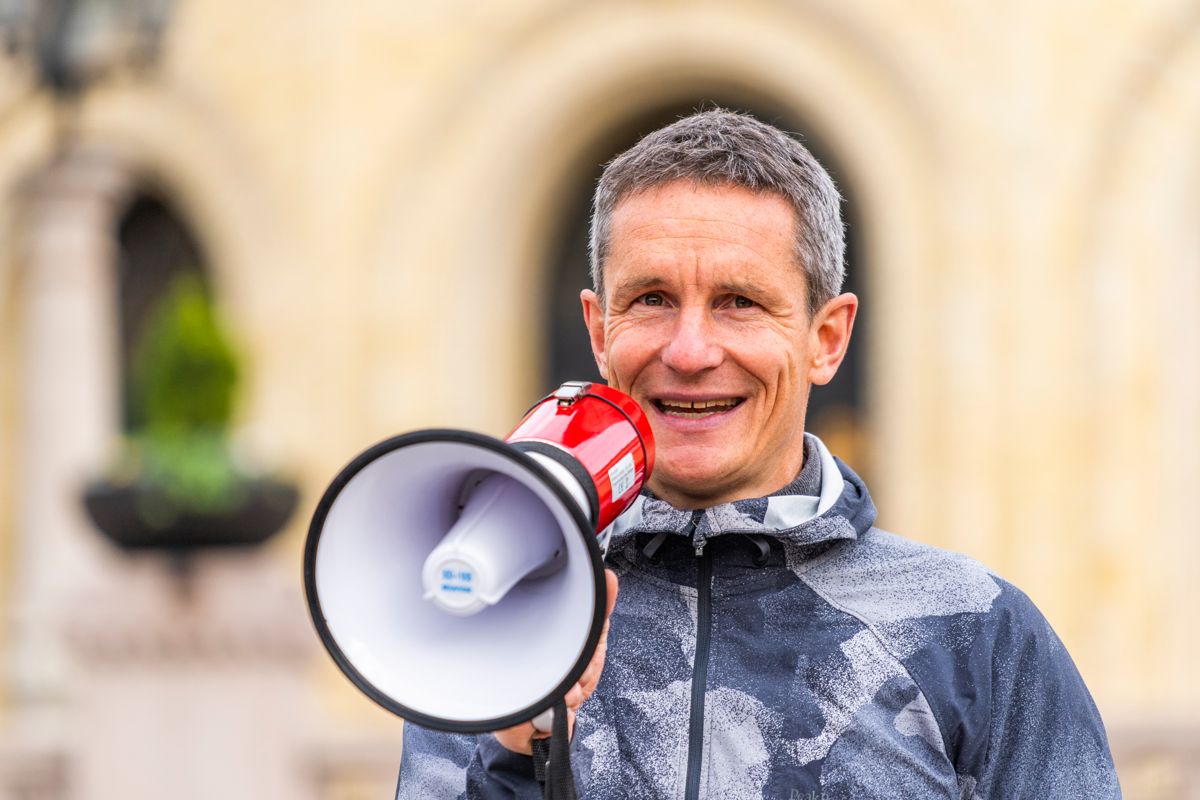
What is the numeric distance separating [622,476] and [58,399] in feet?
31.4

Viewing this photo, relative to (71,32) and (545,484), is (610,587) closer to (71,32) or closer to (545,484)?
(545,484)

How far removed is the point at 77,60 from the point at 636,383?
7222mm

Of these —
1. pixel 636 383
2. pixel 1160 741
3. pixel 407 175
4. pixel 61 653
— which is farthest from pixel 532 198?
pixel 636 383

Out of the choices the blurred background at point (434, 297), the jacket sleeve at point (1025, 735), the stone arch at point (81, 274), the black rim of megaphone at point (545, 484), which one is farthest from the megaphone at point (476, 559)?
the stone arch at point (81, 274)

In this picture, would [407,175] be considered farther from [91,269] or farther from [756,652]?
[756,652]

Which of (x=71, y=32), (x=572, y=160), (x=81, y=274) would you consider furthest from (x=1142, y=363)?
(x=81, y=274)

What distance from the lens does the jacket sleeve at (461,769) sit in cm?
227

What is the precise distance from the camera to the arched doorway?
428 inches

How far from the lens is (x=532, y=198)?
1112 cm

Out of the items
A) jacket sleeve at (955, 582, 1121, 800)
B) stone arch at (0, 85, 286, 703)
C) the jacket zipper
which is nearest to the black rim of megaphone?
the jacket zipper

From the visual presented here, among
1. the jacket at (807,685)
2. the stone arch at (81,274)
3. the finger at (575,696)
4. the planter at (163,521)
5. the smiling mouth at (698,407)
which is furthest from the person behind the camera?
the stone arch at (81,274)

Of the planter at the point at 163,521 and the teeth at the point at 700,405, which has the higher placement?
the teeth at the point at 700,405

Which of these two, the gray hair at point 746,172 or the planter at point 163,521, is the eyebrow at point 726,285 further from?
the planter at point 163,521

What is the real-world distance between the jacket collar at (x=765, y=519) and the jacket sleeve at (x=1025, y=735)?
0.23 meters
